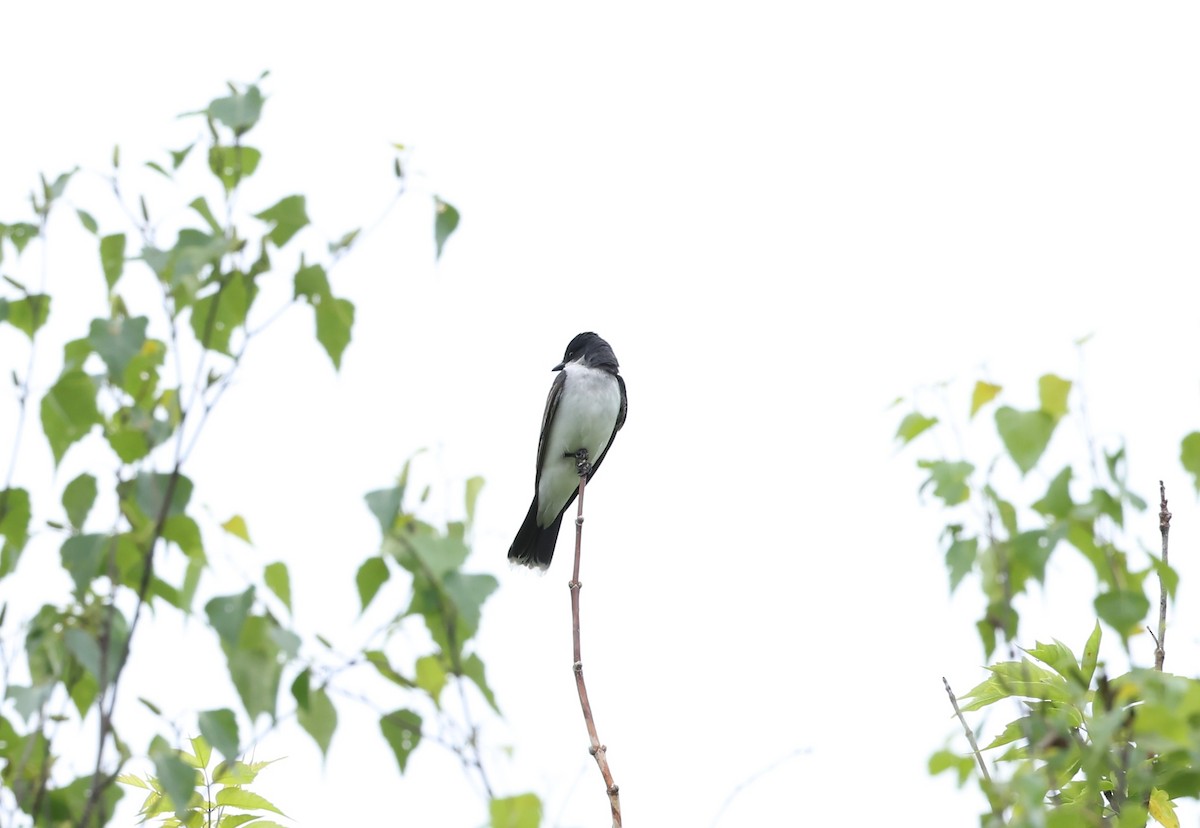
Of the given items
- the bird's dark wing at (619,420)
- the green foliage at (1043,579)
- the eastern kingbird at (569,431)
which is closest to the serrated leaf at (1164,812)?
the green foliage at (1043,579)

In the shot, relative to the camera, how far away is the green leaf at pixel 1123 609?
183cm

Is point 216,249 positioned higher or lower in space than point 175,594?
higher

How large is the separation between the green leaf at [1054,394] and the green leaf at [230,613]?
1.30 meters

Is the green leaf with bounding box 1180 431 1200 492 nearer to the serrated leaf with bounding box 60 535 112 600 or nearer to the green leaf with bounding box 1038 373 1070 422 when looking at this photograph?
the green leaf with bounding box 1038 373 1070 422

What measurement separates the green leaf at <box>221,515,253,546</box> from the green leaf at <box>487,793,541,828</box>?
2.21 feet

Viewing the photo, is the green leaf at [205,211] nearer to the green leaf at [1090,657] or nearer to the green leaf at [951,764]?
the green leaf at [951,764]

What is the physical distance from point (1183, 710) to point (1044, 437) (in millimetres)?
462

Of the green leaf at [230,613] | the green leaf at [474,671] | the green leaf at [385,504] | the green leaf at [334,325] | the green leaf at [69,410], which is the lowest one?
the green leaf at [474,671]

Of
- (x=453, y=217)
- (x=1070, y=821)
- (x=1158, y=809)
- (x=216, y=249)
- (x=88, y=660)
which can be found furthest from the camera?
(x=1158, y=809)

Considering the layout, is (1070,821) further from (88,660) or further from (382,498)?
→ (88,660)

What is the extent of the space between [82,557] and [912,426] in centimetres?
143

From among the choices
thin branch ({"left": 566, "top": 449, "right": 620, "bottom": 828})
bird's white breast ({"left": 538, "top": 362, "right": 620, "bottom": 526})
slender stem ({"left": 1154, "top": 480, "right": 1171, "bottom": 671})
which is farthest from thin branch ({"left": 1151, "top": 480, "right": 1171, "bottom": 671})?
bird's white breast ({"left": 538, "top": 362, "right": 620, "bottom": 526})

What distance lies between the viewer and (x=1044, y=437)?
1934mm

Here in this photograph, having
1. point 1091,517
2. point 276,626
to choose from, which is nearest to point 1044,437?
point 1091,517
